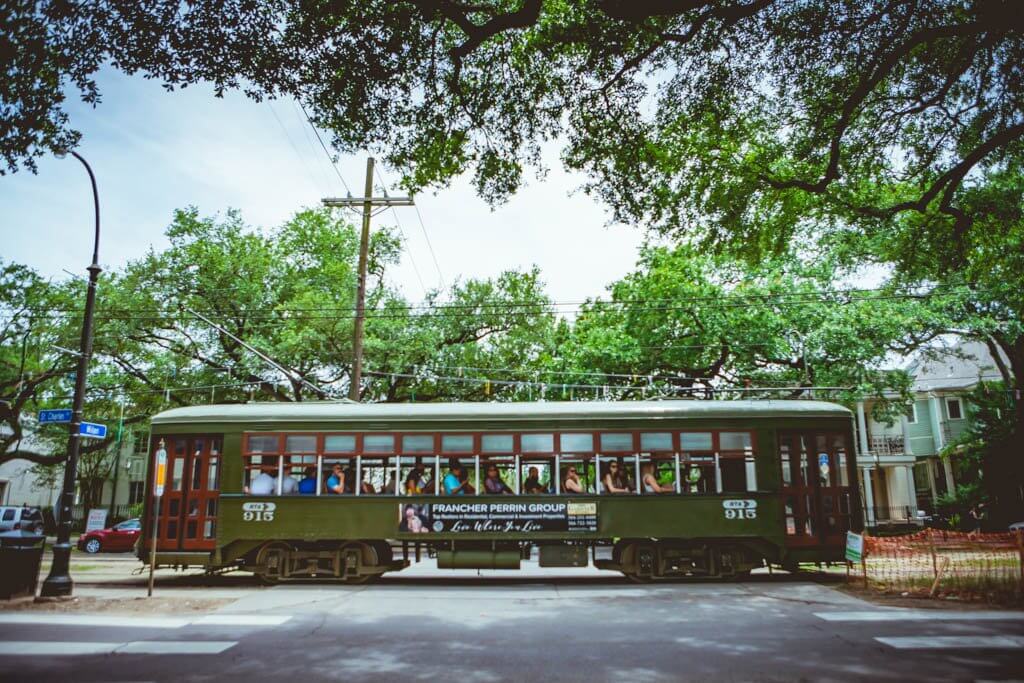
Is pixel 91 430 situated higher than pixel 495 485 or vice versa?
pixel 91 430

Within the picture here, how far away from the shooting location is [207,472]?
13.1 m

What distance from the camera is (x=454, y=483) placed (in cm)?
1281

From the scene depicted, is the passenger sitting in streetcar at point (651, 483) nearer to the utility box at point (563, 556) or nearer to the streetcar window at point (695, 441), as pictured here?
the streetcar window at point (695, 441)

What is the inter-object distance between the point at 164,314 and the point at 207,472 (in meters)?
13.9

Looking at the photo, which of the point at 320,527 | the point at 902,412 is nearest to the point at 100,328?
the point at 320,527

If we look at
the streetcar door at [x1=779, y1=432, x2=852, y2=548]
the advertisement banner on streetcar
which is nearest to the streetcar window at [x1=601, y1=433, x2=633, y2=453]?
the advertisement banner on streetcar

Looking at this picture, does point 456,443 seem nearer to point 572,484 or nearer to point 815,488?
point 572,484

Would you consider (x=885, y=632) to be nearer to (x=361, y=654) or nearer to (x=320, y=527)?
(x=361, y=654)

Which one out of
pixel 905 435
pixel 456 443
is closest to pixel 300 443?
pixel 456 443

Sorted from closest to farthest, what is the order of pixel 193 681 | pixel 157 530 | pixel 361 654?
1. pixel 193 681
2. pixel 361 654
3. pixel 157 530

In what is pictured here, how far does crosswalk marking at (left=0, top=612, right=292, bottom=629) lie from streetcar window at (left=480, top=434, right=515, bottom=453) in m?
4.54

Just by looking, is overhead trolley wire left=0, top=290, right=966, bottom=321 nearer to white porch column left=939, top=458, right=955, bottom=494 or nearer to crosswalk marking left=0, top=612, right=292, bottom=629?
crosswalk marking left=0, top=612, right=292, bottom=629

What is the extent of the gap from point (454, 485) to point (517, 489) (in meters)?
1.16

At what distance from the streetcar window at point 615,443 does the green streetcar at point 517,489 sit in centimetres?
3
